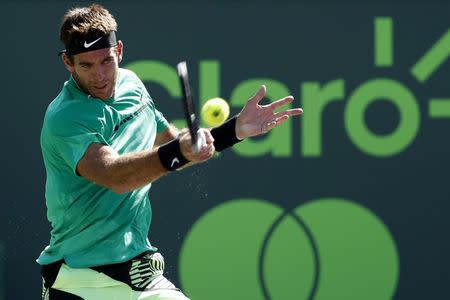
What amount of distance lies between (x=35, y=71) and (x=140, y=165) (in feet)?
8.85

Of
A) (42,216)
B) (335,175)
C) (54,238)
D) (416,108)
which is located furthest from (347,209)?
(54,238)

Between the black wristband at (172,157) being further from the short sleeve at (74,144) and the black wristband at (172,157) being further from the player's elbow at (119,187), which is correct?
the short sleeve at (74,144)

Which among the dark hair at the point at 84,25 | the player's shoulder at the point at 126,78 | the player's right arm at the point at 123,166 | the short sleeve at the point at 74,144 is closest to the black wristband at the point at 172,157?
the player's right arm at the point at 123,166

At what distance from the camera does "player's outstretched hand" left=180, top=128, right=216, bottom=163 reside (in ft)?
12.1

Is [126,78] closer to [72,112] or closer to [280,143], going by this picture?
[72,112]

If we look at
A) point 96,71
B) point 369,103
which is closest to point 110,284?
point 96,71

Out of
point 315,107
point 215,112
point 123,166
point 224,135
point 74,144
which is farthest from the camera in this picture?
point 315,107

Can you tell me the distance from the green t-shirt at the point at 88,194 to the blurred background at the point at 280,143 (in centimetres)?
194

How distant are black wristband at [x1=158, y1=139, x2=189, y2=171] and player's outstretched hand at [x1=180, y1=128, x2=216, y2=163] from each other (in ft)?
0.09

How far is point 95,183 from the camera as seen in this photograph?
166 inches

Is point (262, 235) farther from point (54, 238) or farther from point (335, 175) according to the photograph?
point (54, 238)

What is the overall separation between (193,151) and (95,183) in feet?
2.15

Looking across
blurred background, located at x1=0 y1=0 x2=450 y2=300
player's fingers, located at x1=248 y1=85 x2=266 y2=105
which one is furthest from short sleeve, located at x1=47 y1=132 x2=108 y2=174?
blurred background, located at x1=0 y1=0 x2=450 y2=300

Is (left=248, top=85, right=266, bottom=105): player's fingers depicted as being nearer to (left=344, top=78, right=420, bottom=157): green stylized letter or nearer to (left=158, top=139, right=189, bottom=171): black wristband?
(left=158, top=139, right=189, bottom=171): black wristband
